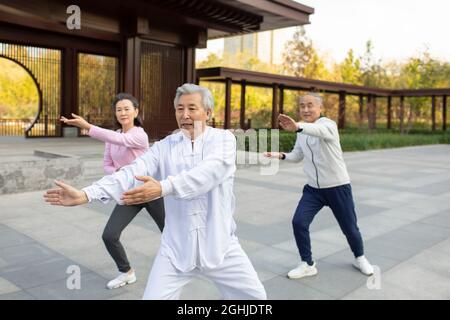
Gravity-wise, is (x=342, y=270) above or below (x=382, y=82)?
below

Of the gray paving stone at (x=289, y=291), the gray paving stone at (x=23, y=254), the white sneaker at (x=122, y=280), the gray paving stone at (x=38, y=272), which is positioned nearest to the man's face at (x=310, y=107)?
the gray paving stone at (x=289, y=291)

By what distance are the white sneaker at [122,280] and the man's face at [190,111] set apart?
1976 millimetres

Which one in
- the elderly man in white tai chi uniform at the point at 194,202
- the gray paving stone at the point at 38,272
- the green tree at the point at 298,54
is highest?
the green tree at the point at 298,54

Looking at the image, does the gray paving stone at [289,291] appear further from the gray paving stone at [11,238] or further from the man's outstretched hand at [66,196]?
the gray paving stone at [11,238]

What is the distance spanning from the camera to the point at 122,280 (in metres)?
3.99

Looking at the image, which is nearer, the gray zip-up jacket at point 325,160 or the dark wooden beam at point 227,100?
the gray zip-up jacket at point 325,160

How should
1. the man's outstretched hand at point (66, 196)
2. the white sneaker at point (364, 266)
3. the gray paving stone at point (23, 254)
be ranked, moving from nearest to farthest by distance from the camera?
the man's outstretched hand at point (66, 196)
the white sneaker at point (364, 266)
the gray paving stone at point (23, 254)

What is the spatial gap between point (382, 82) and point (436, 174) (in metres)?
35.4

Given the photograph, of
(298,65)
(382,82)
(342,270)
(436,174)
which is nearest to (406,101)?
(382,82)

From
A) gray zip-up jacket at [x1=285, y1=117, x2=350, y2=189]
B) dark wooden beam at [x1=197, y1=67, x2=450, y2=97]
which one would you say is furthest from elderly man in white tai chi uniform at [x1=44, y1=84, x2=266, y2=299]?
dark wooden beam at [x1=197, y1=67, x2=450, y2=97]

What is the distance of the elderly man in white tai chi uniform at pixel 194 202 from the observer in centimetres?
247

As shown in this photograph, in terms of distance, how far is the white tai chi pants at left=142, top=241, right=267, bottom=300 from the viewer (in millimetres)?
2510

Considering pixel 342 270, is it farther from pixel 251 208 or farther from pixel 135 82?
pixel 135 82

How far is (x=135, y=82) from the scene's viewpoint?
44.9 ft
